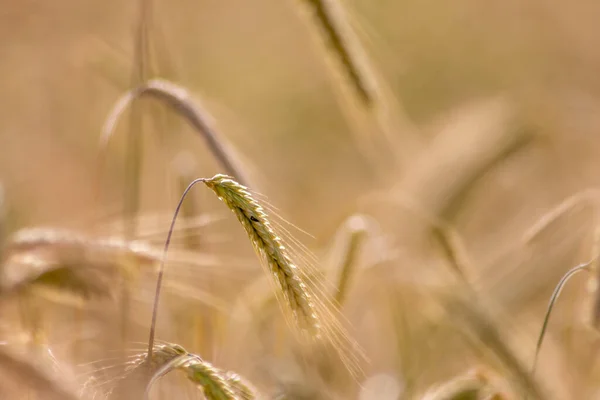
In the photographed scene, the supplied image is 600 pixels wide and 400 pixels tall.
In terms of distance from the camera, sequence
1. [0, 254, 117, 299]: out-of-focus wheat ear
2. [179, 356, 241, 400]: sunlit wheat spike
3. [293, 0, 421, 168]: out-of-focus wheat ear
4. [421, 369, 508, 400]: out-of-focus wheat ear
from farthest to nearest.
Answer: [293, 0, 421, 168]: out-of-focus wheat ear < [0, 254, 117, 299]: out-of-focus wheat ear < [421, 369, 508, 400]: out-of-focus wheat ear < [179, 356, 241, 400]: sunlit wheat spike

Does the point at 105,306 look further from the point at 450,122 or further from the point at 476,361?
the point at 450,122

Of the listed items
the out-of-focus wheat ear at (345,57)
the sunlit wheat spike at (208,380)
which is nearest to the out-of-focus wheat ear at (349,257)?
the out-of-focus wheat ear at (345,57)

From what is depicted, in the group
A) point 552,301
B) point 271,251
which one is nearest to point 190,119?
point 271,251

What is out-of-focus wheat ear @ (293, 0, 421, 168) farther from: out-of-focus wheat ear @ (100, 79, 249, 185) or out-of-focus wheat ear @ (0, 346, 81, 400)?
out-of-focus wheat ear @ (0, 346, 81, 400)

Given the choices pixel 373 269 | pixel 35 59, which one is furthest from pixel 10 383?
pixel 35 59

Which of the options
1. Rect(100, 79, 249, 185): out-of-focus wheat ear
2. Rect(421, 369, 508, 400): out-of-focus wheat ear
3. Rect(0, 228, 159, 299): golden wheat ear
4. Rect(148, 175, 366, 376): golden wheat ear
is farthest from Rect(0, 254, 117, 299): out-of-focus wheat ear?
Rect(421, 369, 508, 400): out-of-focus wheat ear

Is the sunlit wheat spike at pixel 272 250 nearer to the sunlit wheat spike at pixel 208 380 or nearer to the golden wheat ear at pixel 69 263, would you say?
the sunlit wheat spike at pixel 208 380
